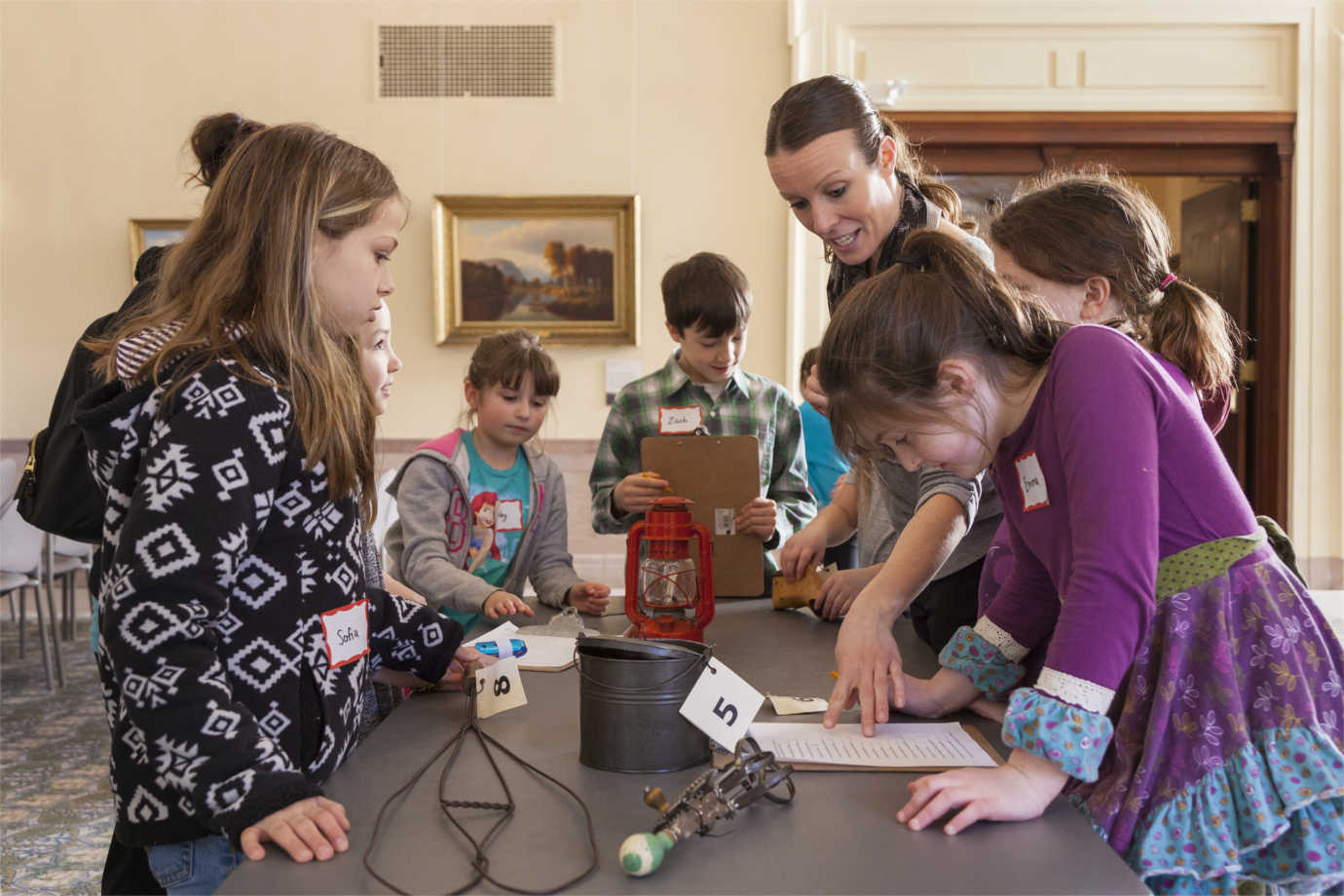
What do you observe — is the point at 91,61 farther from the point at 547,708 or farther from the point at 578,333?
the point at 547,708

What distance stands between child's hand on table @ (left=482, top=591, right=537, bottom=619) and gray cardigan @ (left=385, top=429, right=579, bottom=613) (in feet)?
0.32

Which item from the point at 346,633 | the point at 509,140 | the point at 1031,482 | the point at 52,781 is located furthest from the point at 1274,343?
the point at 52,781

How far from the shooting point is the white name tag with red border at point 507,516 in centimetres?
244

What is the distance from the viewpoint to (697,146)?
5.24 m

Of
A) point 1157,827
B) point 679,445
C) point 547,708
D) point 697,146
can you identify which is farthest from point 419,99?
point 1157,827

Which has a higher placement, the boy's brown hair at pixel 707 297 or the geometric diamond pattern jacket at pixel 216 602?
the boy's brown hair at pixel 707 297

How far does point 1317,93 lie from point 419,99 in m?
4.11

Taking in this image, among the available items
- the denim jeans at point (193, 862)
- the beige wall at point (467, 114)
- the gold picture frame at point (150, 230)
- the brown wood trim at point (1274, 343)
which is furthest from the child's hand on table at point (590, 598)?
the brown wood trim at point (1274, 343)

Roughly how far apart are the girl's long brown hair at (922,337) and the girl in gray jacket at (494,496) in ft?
3.71

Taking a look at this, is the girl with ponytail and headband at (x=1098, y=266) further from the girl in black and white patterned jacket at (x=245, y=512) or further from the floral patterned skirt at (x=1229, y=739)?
the girl in black and white patterned jacket at (x=245, y=512)

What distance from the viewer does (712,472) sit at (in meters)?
2.14

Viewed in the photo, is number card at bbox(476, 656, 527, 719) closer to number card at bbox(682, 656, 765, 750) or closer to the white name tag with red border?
number card at bbox(682, 656, 765, 750)

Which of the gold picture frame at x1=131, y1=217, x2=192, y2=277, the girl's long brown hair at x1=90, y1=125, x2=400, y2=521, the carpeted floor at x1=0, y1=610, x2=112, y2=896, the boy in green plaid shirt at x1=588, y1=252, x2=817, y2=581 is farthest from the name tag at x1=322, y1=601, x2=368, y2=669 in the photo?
the gold picture frame at x1=131, y1=217, x2=192, y2=277

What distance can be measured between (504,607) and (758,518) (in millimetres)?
505
